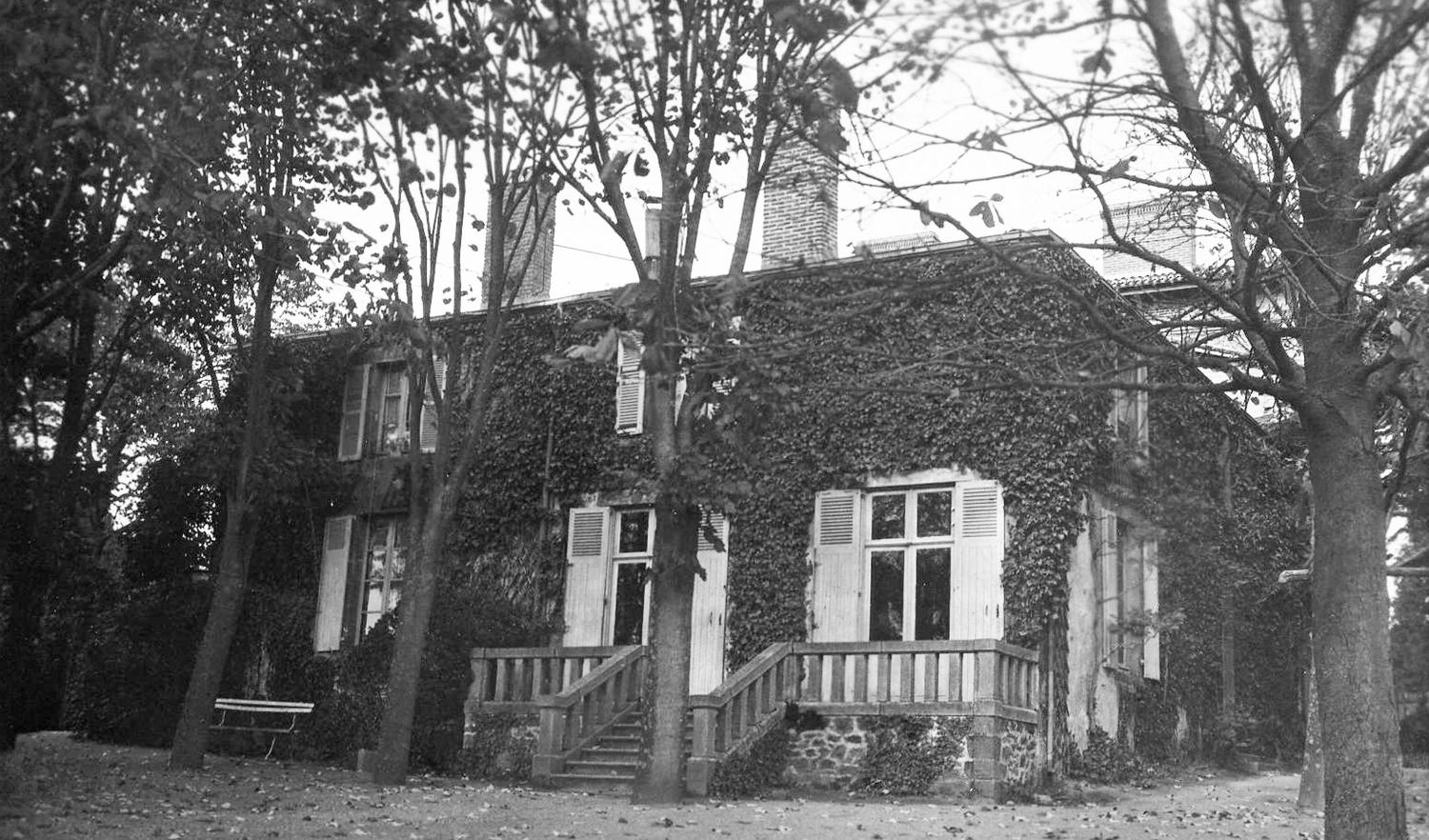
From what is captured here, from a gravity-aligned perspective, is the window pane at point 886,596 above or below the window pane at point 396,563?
below

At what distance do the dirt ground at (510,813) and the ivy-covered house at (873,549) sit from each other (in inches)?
51.0

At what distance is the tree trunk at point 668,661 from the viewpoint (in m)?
13.1

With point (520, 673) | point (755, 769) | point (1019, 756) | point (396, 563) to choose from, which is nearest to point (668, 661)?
point (755, 769)

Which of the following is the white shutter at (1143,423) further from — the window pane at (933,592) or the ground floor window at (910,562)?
the window pane at (933,592)

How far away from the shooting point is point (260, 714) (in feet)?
69.2

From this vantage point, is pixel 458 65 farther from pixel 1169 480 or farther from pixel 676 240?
pixel 1169 480

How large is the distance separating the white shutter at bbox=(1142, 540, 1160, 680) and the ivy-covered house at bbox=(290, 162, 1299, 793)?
0.16 feet

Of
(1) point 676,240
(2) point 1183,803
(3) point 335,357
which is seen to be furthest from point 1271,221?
(3) point 335,357

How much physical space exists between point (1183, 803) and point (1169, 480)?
6264mm

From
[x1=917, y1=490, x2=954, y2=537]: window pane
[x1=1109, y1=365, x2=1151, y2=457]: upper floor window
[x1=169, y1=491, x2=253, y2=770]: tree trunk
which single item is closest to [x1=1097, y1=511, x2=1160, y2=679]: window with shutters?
[x1=1109, y1=365, x2=1151, y2=457]: upper floor window

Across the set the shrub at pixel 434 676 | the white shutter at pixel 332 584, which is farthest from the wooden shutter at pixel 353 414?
the shrub at pixel 434 676

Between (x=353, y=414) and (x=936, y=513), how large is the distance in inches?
378

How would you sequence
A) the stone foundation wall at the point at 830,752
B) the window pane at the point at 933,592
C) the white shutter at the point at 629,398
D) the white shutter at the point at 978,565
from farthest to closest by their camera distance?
1. the white shutter at the point at 629,398
2. the window pane at the point at 933,592
3. the white shutter at the point at 978,565
4. the stone foundation wall at the point at 830,752

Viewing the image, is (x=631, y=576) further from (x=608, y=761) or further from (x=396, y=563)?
(x=396, y=563)
